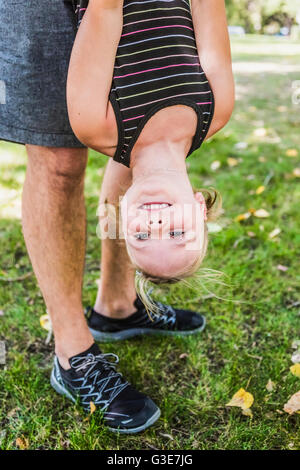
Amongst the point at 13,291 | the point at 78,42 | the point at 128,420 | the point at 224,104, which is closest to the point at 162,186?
the point at 224,104

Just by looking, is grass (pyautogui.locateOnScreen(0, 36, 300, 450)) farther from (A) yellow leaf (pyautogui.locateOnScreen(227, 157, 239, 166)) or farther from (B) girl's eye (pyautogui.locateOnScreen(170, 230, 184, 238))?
(B) girl's eye (pyautogui.locateOnScreen(170, 230, 184, 238))

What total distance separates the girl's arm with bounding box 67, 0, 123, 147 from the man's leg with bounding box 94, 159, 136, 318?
1.43ft

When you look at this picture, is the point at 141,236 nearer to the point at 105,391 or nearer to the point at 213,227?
the point at 105,391

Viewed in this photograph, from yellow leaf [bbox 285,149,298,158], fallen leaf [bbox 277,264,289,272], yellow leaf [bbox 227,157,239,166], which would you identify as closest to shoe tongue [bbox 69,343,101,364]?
fallen leaf [bbox 277,264,289,272]

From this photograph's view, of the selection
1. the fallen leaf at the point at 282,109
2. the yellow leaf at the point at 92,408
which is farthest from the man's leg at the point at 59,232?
the fallen leaf at the point at 282,109

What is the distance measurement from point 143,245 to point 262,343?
0.84m

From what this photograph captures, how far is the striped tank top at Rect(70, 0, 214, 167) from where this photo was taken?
1322mm

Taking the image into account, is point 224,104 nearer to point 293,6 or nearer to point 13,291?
point 13,291

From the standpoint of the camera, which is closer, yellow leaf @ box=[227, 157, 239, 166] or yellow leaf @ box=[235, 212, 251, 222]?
yellow leaf @ box=[235, 212, 251, 222]

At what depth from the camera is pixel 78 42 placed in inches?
50.1

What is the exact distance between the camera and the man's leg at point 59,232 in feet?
4.97

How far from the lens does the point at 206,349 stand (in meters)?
1.91

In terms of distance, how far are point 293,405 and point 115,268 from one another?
0.83 metres

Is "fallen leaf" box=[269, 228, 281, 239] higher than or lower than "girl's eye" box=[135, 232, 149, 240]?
lower
